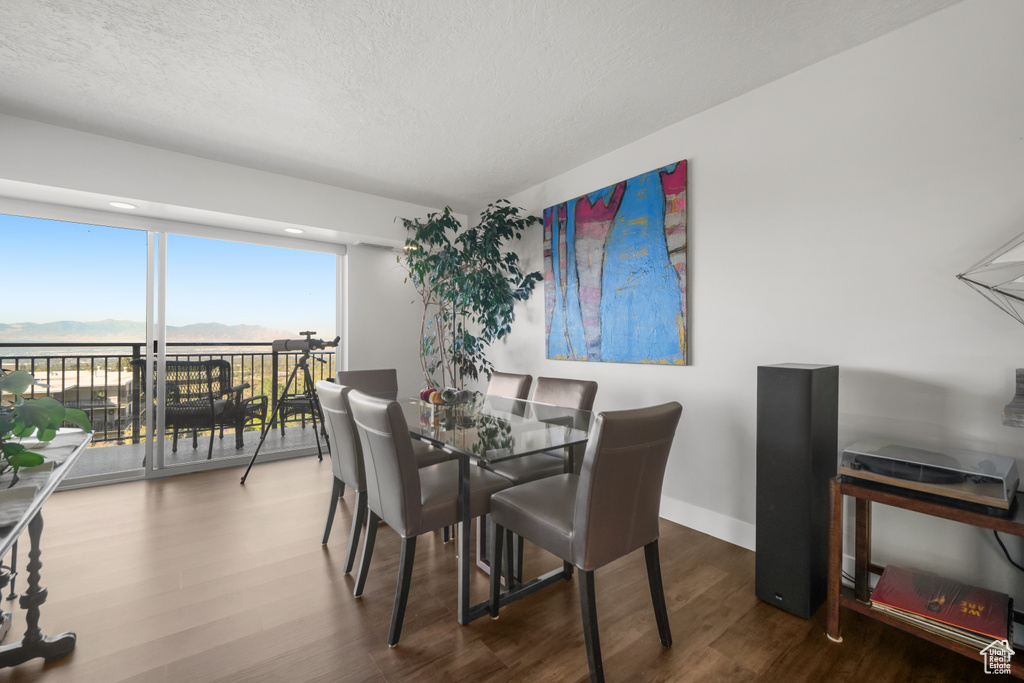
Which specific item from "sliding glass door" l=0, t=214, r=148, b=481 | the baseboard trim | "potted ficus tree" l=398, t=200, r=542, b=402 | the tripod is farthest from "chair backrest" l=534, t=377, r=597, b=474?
"sliding glass door" l=0, t=214, r=148, b=481

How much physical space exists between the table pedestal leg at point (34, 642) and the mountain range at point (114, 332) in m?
2.45

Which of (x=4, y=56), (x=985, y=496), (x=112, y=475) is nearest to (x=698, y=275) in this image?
(x=985, y=496)

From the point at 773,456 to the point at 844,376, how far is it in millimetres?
612

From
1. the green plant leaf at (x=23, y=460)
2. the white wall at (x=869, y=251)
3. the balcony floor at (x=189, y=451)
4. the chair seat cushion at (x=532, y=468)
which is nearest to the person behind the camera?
the green plant leaf at (x=23, y=460)

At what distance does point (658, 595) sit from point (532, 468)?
34.2 inches

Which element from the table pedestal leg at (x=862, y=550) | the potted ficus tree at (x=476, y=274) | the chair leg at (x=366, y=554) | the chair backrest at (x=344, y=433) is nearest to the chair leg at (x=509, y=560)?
the chair leg at (x=366, y=554)

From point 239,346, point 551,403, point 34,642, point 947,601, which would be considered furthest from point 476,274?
point 947,601

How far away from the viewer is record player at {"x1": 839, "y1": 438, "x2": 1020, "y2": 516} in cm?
144

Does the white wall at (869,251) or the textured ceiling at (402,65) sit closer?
the white wall at (869,251)

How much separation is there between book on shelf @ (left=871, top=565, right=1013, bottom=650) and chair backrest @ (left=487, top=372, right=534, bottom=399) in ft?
6.69

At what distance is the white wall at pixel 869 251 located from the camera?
1.77 meters

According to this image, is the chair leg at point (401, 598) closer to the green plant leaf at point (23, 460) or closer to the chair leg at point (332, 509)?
the chair leg at point (332, 509)

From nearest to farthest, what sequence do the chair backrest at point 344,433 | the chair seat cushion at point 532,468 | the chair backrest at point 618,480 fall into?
1. the chair backrest at point 618,480
2. the chair backrest at point 344,433
3. the chair seat cushion at point 532,468

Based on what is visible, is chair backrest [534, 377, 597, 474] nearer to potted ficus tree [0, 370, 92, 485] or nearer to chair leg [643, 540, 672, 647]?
Answer: chair leg [643, 540, 672, 647]
